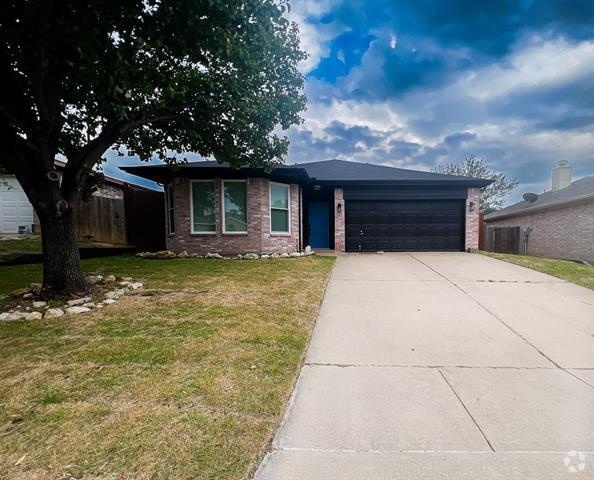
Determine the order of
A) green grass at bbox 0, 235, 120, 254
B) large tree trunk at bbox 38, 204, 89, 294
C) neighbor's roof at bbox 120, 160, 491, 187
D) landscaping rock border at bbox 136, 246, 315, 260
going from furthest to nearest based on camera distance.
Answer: landscaping rock border at bbox 136, 246, 315, 260
neighbor's roof at bbox 120, 160, 491, 187
green grass at bbox 0, 235, 120, 254
large tree trunk at bbox 38, 204, 89, 294

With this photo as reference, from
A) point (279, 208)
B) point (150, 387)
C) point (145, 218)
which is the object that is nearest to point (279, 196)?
point (279, 208)

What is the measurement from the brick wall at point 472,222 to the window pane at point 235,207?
344 inches

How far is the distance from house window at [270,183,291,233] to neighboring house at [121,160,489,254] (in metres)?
0.04

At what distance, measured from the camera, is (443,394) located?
244 centimetres

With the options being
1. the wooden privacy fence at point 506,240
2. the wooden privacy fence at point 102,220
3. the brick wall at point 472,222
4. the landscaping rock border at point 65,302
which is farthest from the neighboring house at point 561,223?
the wooden privacy fence at point 102,220

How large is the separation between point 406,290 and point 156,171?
880cm

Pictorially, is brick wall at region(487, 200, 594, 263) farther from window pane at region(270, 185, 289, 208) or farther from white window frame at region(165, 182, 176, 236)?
white window frame at region(165, 182, 176, 236)

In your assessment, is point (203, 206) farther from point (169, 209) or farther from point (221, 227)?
point (169, 209)

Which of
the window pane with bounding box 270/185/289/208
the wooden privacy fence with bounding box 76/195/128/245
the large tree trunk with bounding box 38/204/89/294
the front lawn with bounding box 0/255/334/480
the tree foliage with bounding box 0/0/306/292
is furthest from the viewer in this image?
the wooden privacy fence with bounding box 76/195/128/245

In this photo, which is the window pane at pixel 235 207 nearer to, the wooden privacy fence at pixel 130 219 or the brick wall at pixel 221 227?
the brick wall at pixel 221 227

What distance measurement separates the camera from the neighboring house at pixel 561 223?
12.6m

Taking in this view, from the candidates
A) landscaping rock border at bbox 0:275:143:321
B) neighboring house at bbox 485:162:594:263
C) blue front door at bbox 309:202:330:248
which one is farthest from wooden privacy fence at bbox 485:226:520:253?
landscaping rock border at bbox 0:275:143:321

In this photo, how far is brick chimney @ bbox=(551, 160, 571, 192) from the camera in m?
18.3

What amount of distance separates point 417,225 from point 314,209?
14.7 feet
